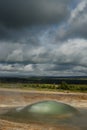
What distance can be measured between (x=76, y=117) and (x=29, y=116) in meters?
3.53

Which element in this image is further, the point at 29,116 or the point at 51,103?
the point at 51,103

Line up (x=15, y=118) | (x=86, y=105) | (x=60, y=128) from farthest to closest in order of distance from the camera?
1. (x=86, y=105)
2. (x=15, y=118)
3. (x=60, y=128)

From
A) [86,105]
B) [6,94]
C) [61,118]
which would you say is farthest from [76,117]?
[6,94]

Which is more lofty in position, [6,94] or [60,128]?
[6,94]

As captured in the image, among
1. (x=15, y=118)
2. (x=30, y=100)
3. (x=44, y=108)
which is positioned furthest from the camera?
(x=30, y=100)

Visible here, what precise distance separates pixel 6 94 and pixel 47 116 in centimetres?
1554

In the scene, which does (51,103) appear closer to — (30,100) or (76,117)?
(76,117)

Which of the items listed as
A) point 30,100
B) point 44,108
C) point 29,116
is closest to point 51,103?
point 44,108

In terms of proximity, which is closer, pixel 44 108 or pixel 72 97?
pixel 44 108

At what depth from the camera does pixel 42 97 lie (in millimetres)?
36844

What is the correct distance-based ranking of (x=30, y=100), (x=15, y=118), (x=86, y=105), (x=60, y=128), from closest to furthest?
(x=60, y=128) → (x=15, y=118) → (x=86, y=105) → (x=30, y=100)

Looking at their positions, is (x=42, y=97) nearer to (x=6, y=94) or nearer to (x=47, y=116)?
(x=6, y=94)

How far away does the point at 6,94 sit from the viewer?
3766cm

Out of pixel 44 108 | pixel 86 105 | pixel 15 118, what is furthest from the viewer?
pixel 86 105
